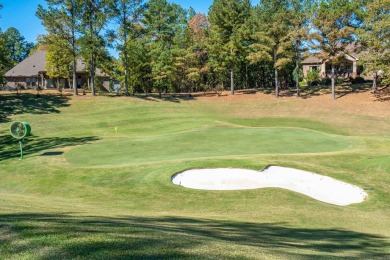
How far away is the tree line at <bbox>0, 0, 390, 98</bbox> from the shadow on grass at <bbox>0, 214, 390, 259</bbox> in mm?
47116

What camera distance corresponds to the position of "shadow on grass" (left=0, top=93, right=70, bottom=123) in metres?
47.1

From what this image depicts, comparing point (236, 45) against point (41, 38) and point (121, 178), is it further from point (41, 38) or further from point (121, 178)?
point (121, 178)

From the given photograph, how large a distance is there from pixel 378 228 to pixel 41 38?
54365 mm

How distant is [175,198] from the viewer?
582 inches

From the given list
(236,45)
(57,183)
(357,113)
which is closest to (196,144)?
(57,183)

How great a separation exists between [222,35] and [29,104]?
31776 millimetres

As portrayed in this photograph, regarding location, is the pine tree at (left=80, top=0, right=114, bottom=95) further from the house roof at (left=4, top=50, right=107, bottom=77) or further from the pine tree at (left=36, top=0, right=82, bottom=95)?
the house roof at (left=4, top=50, right=107, bottom=77)

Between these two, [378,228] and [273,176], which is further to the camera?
[273,176]

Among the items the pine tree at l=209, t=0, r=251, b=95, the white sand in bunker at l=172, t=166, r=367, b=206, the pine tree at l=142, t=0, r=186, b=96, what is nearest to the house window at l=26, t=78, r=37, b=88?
the pine tree at l=142, t=0, r=186, b=96

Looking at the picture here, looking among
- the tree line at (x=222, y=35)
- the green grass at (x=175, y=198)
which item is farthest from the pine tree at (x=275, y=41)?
the green grass at (x=175, y=198)

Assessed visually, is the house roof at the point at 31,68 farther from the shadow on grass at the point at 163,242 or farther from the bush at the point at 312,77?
the shadow on grass at the point at 163,242

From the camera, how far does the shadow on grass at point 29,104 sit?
47109 mm

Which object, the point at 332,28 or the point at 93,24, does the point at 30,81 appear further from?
the point at 332,28

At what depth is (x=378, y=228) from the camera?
38.2ft
